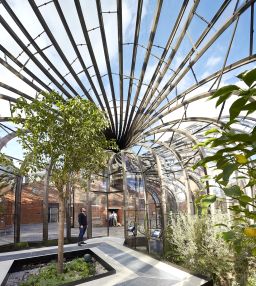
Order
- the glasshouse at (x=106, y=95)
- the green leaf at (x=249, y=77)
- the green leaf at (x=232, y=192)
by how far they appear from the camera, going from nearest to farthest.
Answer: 1. the green leaf at (x=249, y=77)
2. the green leaf at (x=232, y=192)
3. the glasshouse at (x=106, y=95)

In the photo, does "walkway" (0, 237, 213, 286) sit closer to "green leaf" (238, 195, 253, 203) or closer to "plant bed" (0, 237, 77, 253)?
"plant bed" (0, 237, 77, 253)

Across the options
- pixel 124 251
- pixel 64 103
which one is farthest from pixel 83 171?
pixel 124 251

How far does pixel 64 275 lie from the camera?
859cm

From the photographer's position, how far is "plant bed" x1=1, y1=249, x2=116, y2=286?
8.06 metres

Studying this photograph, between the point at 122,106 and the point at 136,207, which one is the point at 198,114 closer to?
the point at 122,106

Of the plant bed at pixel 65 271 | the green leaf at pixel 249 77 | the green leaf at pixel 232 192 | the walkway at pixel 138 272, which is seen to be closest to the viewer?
the green leaf at pixel 249 77

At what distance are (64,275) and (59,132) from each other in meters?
4.78

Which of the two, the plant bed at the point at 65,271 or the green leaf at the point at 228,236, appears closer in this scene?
the green leaf at the point at 228,236

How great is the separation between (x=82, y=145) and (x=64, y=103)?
166cm

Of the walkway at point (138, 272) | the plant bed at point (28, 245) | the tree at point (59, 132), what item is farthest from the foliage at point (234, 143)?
the plant bed at point (28, 245)

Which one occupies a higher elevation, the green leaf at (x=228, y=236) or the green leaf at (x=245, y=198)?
the green leaf at (x=245, y=198)

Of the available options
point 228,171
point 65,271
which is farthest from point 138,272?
point 228,171

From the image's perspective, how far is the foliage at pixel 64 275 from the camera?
792cm

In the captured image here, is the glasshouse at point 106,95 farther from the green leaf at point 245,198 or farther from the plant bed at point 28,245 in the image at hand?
the green leaf at point 245,198
